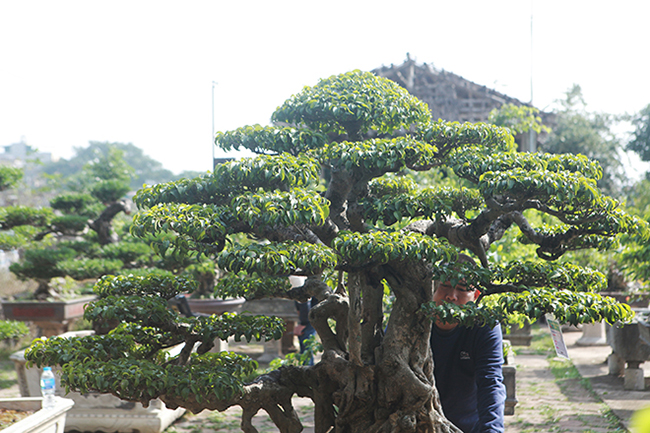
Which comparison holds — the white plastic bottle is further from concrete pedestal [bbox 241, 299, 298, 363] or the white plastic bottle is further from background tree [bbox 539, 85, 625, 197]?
background tree [bbox 539, 85, 625, 197]

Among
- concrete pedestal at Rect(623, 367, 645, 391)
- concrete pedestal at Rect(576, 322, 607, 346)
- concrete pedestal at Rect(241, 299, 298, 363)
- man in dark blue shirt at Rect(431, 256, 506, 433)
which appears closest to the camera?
man in dark blue shirt at Rect(431, 256, 506, 433)

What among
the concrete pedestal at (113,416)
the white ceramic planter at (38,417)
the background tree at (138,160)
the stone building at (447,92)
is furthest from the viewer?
the background tree at (138,160)

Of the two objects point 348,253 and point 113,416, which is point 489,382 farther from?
point 113,416

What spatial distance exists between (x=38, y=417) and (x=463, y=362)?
90.1 inches

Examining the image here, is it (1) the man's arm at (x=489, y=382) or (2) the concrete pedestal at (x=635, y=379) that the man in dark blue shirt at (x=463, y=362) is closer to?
(1) the man's arm at (x=489, y=382)

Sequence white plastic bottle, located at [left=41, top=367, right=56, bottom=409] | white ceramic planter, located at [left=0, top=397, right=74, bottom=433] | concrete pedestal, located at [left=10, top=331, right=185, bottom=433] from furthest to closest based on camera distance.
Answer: concrete pedestal, located at [left=10, top=331, right=185, bottom=433]
white plastic bottle, located at [left=41, top=367, right=56, bottom=409]
white ceramic planter, located at [left=0, top=397, right=74, bottom=433]

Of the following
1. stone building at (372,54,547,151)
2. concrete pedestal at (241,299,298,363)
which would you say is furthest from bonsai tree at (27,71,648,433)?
stone building at (372,54,547,151)

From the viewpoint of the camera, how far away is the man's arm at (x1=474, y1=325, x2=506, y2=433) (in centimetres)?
231

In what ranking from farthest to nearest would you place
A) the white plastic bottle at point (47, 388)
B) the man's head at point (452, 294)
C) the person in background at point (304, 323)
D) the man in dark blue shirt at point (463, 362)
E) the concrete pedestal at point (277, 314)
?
the concrete pedestal at point (277, 314), the person in background at point (304, 323), the white plastic bottle at point (47, 388), the man's head at point (452, 294), the man in dark blue shirt at point (463, 362)

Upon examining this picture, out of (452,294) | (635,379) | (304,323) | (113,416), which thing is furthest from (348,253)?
(635,379)

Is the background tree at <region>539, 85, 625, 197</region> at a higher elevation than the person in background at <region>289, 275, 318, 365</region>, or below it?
higher

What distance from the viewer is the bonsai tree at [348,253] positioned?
2250mm

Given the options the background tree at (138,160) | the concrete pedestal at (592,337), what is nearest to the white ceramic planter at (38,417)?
the concrete pedestal at (592,337)

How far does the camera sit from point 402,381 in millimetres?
2518
